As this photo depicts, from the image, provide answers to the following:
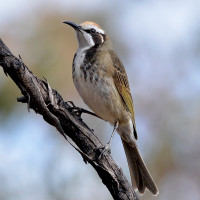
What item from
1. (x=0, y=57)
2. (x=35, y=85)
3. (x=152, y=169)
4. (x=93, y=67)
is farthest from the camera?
(x=152, y=169)

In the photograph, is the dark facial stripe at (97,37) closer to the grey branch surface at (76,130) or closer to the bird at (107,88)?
the bird at (107,88)

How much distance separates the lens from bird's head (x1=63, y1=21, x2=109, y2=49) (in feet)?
15.8

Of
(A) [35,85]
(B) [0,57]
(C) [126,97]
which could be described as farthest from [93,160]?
(C) [126,97]

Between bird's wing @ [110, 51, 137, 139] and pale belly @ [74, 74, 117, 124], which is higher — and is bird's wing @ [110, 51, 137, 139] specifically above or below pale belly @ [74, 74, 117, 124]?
above

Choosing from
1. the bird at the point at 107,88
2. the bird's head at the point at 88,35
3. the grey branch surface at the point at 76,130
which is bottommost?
the grey branch surface at the point at 76,130

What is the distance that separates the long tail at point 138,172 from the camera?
15.4 ft

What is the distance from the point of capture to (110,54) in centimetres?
481

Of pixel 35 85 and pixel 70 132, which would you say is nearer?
pixel 35 85

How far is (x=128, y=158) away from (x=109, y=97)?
92 cm

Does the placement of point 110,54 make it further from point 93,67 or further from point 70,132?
point 70,132

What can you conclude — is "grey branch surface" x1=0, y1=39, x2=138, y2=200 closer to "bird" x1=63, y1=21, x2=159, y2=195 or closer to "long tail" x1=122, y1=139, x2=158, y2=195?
"bird" x1=63, y1=21, x2=159, y2=195

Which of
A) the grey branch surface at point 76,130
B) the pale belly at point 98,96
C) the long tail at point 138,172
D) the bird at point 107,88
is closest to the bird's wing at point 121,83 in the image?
the bird at point 107,88

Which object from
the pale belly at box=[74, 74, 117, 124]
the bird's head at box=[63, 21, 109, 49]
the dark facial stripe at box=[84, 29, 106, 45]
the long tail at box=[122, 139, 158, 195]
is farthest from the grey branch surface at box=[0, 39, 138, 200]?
the dark facial stripe at box=[84, 29, 106, 45]

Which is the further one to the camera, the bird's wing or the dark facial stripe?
the dark facial stripe
